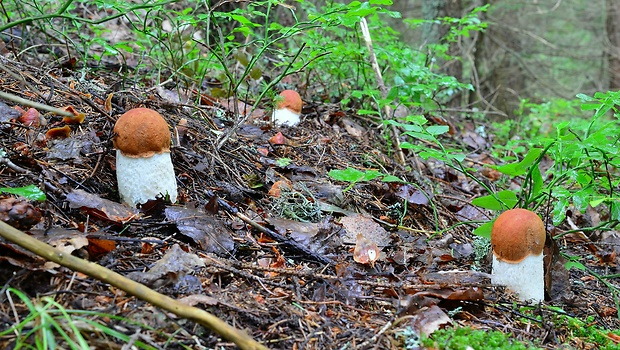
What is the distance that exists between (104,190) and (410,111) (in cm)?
429

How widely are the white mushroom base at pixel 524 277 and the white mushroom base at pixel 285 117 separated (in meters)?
2.79

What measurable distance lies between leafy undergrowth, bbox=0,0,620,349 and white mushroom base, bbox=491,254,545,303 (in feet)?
0.20

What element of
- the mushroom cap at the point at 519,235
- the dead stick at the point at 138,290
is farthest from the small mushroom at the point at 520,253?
the dead stick at the point at 138,290

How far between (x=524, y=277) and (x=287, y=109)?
2.94 metres

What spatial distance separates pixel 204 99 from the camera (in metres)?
4.83

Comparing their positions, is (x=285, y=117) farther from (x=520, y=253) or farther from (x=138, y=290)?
(x=138, y=290)

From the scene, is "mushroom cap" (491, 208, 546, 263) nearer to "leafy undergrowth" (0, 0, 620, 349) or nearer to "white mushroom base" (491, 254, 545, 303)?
"white mushroom base" (491, 254, 545, 303)

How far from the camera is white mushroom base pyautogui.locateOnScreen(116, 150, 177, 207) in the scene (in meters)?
2.75

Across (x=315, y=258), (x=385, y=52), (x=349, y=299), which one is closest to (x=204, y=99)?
(x=385, y=52)

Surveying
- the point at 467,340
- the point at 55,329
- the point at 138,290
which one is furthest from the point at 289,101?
the point at 55,329

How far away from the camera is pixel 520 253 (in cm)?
260

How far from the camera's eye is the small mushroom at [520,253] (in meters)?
2.58

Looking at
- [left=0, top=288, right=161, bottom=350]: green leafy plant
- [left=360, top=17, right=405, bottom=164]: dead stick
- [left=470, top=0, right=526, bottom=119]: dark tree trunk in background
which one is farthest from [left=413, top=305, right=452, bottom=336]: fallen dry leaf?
[left=470, top=0, right=526, bottom=119]: dark tree trunk in background

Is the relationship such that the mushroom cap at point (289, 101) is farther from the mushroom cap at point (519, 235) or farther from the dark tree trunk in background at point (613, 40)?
the dark tree trunk in background at point (613, 40)
